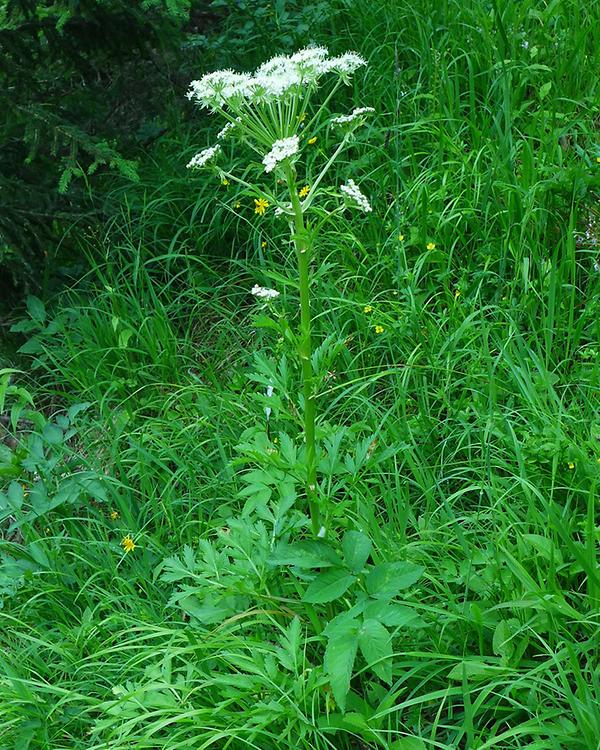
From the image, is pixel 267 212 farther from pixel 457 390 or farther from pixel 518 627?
pixel 518 627

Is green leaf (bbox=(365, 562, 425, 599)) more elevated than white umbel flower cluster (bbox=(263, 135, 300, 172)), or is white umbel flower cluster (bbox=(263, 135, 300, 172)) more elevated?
white umbel flower cluster (bbox=(263, 135, 300, 172))

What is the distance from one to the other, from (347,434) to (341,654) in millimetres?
629

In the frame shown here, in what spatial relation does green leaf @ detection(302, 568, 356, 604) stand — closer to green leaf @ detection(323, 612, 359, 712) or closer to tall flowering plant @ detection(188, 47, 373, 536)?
green leaf @ detection(323, 612, 359, 712)

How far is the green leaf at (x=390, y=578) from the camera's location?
1.74 metres

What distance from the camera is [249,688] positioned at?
72.5 inches

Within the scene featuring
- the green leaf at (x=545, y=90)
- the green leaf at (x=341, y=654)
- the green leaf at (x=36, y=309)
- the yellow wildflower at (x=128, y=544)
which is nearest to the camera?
the green leaf at (x=341, y=654)

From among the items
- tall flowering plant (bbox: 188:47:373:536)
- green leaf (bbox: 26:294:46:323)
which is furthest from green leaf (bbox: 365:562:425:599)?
green leaf (bbox: 26:294:46:323)

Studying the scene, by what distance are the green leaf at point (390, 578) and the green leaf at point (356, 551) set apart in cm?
4

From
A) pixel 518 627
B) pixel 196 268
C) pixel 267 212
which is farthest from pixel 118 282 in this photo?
pixel 518 627

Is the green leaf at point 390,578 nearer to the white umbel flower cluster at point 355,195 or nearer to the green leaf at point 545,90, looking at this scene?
the white umbel flower cluster at point 355,195

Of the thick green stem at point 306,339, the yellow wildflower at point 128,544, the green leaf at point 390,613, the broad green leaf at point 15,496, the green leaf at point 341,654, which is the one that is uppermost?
the thick green stem at point 306,339

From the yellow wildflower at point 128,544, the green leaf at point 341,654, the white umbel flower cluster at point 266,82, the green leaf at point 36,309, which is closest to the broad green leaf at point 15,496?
the yellow wildflower at point 128,544

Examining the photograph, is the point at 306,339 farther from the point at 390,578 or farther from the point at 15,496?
the point at 15,496

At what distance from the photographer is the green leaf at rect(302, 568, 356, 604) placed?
1785 mm
